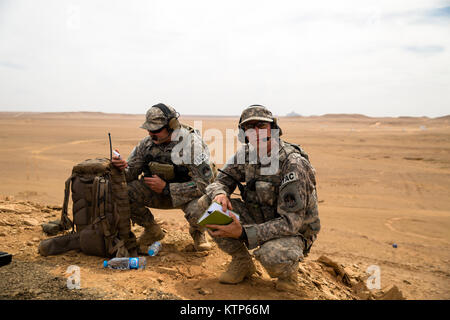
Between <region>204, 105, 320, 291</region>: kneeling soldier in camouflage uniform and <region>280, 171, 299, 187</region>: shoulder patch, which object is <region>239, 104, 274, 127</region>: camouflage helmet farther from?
<region>280, 171, 299, 187</region>: shoulder patch

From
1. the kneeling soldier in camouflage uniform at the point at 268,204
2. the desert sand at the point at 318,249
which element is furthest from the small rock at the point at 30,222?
the kneeling soldier in camouflage uniform at the point at 268,204

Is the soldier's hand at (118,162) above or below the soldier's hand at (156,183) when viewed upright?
above

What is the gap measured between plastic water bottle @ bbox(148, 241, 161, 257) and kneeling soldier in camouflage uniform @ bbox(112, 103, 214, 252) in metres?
0.17

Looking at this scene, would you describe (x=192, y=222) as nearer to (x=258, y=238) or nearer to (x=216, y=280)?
(x=216, y=280)

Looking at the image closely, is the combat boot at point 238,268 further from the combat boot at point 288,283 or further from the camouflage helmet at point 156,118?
the camouflage helmet at point 156,118

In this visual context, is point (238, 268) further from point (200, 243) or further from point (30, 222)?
point (30, 222)

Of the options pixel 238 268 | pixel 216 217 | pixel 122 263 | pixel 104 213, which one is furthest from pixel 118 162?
pixel 238 268

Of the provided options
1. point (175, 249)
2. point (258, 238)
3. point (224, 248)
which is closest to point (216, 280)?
point (224, 248)

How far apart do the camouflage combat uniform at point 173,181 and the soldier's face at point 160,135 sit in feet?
0.33

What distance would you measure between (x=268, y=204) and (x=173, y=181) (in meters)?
1.55

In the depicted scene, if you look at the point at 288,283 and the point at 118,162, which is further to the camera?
the point at 118,162

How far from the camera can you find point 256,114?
11.3ft

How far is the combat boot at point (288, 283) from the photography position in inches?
132

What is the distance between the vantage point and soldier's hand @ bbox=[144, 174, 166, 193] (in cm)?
446
